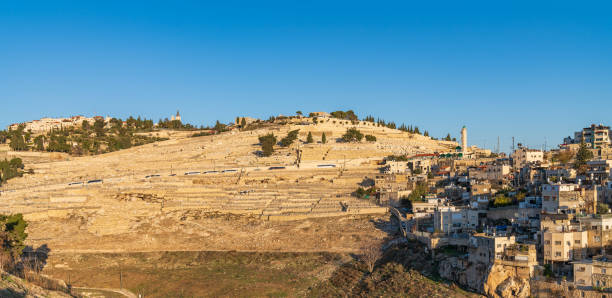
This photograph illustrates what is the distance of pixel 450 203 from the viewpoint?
34.3 m

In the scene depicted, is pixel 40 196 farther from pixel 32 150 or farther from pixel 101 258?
pixel 32 150

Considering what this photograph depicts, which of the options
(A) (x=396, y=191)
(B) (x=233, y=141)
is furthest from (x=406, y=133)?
(A) (x=396, y=191)

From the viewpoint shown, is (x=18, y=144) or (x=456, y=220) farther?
(x=18, y=144)

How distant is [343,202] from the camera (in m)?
40.2

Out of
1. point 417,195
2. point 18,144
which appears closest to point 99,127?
point 18,144

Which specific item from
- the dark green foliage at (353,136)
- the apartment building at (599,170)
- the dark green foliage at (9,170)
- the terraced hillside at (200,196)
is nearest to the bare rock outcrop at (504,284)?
the terraced hillside at (200,196)

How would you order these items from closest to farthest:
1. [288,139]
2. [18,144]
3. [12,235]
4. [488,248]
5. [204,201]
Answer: [488,248] → [12,235] → [204,201] → [288,139] → [18,144]

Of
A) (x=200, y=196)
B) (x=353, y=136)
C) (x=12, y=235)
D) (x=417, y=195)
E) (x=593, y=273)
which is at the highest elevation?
(x=353, y=136)

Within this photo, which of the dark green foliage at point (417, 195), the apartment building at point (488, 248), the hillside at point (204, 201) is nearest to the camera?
the apartment building at point (488, 248)

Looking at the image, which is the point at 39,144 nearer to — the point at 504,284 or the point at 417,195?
the point at 417,195

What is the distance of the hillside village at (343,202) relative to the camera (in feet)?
76.3

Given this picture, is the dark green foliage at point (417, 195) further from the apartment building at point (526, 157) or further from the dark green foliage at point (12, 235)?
the dark green foliage at point (12, 235)

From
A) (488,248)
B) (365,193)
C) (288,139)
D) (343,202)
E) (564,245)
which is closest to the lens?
(564,245)

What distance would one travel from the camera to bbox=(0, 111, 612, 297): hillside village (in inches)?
916
